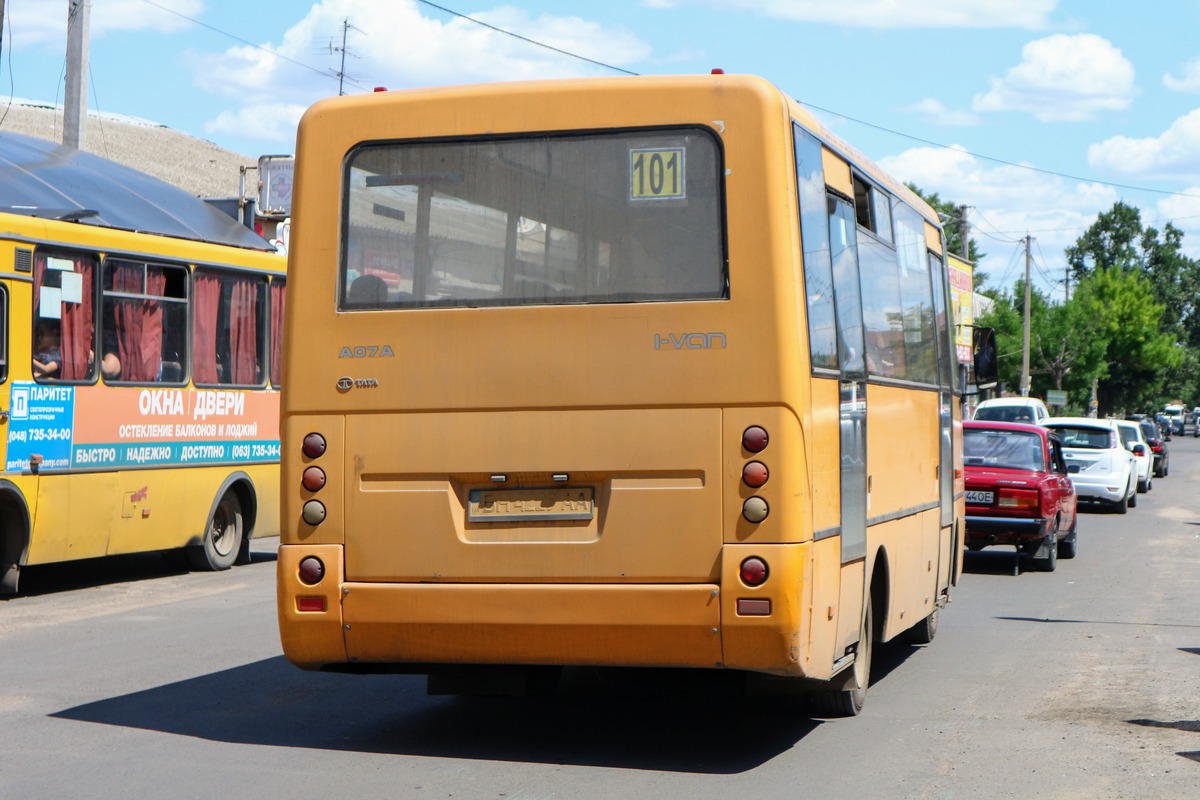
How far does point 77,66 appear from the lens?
76.8ft

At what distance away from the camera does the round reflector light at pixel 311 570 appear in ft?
24.6

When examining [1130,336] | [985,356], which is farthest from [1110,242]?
[985,356]

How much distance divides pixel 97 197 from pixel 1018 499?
10.3 metres

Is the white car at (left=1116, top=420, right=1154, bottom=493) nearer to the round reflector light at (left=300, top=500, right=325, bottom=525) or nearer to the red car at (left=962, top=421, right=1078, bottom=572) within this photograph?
the red car at (left=962, top=421, right=1078, bottom=572)

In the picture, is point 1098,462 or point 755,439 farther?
point 1098,462

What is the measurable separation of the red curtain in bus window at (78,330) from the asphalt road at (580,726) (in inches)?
89.9

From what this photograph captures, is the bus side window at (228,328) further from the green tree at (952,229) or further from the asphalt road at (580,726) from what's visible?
the green tree at (952,229)

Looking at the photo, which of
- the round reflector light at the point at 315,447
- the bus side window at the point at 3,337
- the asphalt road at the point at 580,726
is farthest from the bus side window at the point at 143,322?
the round reflector light at the point at 315,447

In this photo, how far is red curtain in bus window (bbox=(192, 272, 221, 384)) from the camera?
53.4ft

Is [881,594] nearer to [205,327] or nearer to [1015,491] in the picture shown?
[205,327]

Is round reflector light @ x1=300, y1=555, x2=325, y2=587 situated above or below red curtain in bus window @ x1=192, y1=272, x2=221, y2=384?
below

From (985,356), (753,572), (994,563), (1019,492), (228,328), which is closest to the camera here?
(753,572)

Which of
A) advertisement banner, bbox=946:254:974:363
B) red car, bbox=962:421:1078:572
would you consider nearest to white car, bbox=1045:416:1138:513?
red car, bbox=962:421:1078:572

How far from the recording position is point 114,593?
48.7 feet
